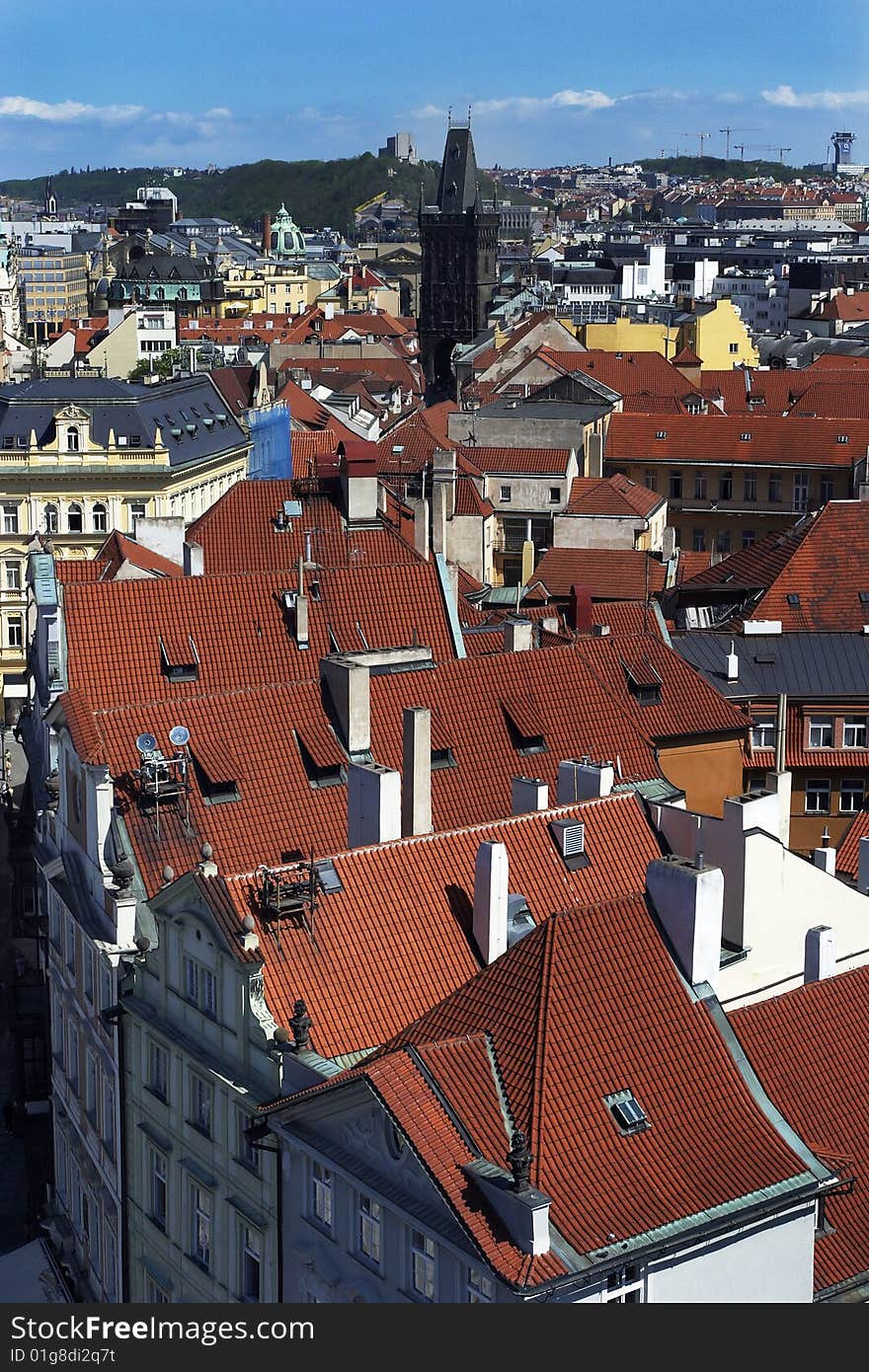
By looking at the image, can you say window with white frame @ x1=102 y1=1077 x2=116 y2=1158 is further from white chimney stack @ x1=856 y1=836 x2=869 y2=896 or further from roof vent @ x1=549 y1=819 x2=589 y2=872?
white chimney stack @ x1=856 y1=836 x2=869 y2=896

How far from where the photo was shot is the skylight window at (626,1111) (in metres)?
23.1

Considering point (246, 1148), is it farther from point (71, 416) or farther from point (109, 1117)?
point (71, 416)

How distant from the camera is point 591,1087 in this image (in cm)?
2333

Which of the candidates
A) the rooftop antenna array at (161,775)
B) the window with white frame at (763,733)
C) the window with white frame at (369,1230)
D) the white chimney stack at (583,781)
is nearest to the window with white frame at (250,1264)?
the window with white frame at (369,1230)

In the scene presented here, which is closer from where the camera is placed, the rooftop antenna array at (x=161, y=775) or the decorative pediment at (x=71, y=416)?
the rooftop antenna array at (x=161, y=775)

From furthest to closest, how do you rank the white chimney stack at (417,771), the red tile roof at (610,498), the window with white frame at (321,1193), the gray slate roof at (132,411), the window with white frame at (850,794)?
the gray slate roof at (132,411) → the red tile roof at (610,498) → the window with white frame at (850,794) → the white chimney stack at (417,771) → the window with white frame at (321,1193)

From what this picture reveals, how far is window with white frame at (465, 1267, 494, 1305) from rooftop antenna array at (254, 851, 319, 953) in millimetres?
6836

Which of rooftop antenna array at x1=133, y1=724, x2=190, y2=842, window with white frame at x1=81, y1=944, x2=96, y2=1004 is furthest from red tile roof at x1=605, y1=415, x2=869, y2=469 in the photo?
window with white frame at x1=81, y1=944, x2=96, y2=1004

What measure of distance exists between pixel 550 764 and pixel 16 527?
4439 cm

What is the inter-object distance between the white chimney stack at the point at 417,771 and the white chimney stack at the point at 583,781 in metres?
2.25

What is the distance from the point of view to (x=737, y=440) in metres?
89.4

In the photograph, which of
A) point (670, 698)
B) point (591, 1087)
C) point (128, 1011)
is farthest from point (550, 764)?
point (591, 1087)

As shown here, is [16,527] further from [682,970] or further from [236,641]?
[682,970]

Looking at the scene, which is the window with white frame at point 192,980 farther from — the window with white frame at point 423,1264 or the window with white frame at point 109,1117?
the window with white frame at point 423,1264
